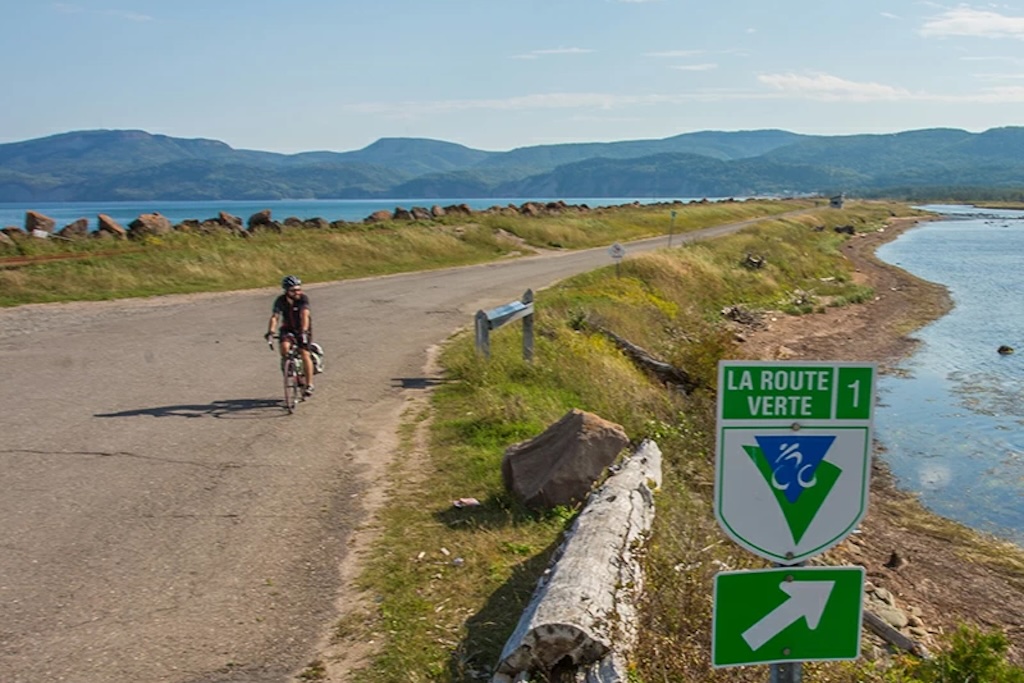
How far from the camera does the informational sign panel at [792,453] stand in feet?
8.48

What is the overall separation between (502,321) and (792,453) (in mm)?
10796

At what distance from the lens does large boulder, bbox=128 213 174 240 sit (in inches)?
1164

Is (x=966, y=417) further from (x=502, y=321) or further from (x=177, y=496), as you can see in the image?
(x=177, y=496)

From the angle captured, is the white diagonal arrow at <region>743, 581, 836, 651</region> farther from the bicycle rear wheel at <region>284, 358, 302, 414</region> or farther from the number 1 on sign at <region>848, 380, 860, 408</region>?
the bicycle rear wheel at <region>284, 358, 302, 414</region>

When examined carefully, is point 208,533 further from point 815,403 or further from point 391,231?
point 391,231

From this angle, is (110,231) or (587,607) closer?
(587,607)

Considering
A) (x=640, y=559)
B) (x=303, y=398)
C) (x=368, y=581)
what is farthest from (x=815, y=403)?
(x=303, y=398)

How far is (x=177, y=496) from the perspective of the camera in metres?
7.90

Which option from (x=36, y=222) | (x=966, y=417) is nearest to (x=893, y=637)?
(x=966, y=417)

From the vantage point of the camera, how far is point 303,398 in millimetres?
11734

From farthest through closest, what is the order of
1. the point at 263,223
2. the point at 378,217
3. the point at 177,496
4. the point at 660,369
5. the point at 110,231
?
the point at 378,217, the point at 263,223, the point at 110,231, the point at 660,369, the point at 177,496

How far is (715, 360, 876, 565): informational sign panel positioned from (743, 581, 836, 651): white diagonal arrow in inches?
3.3

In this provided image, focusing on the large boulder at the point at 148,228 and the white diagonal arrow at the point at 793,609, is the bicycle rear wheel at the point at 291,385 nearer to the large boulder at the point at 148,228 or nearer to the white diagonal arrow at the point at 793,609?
the white diagonal arrow at the point at 793,609

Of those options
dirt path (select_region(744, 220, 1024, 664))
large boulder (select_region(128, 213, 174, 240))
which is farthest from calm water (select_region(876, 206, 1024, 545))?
large boulder (select_region(128, 213, 174, 240))
